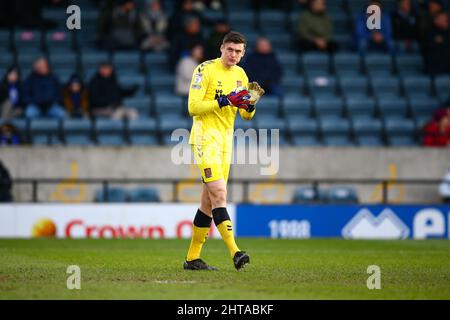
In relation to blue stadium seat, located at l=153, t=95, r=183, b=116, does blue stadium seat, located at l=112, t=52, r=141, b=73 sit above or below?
above

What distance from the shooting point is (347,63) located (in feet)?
86.6

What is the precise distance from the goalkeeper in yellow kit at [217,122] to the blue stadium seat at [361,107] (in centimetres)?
Answer: 1318

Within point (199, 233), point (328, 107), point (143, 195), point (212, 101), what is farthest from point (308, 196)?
point (212, 101)

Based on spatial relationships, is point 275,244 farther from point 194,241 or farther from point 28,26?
point 28,26

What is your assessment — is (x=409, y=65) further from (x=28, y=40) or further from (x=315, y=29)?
(x=28, y=40)

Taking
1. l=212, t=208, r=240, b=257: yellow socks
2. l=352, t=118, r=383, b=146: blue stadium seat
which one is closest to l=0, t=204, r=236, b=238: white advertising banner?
l=352, t=118, r=383, b=146: blue stadium seat

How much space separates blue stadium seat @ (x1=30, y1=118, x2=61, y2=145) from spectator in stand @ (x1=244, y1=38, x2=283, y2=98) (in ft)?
14.9

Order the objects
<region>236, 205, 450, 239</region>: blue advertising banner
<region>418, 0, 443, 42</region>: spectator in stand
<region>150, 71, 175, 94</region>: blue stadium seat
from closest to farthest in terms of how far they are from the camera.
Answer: <region>236, 205, 450, 239</region>: blue advertising banner, <region>150, 71, 175, 94</region>: blue stadium seat, <region>418, 0, 443, 42</region>: spectator in stand

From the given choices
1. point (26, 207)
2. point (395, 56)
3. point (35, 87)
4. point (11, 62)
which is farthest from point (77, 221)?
point (395, 56)

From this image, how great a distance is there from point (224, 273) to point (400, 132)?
13764 millimetres

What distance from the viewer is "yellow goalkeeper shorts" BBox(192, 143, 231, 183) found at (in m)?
11.5

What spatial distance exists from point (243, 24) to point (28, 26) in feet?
18.0

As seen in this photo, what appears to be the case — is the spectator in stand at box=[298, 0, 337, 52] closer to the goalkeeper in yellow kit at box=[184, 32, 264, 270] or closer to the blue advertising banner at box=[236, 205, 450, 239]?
the blue advertising banner at box=[236, 205, 450, 239]

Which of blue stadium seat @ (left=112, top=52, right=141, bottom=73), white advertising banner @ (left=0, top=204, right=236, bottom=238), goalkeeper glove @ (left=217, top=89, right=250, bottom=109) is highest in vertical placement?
blue stadium seat @ (left=112, top=52, right=141, bottom=73)
